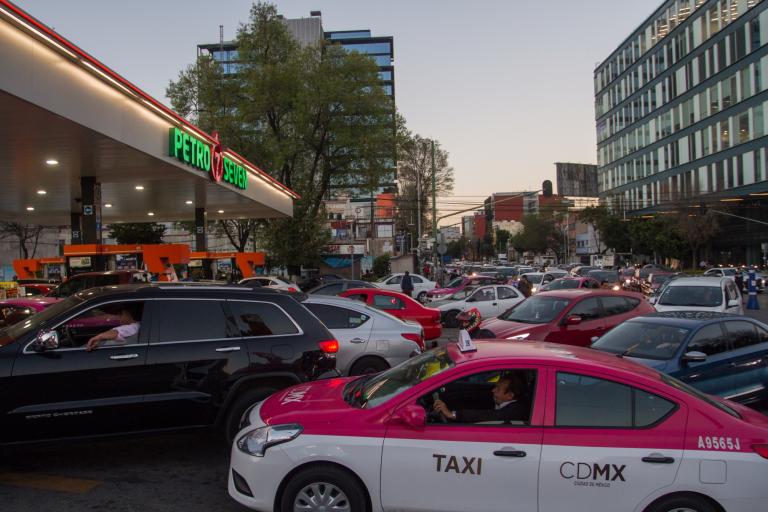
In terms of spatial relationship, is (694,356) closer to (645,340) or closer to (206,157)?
(645,340)

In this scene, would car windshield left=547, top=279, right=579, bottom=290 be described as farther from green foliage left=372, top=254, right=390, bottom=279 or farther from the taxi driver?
green foliage left=372, top=254, right=390, bottom=279

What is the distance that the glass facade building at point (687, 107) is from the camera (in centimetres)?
5209

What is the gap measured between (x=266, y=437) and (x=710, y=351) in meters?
5.99

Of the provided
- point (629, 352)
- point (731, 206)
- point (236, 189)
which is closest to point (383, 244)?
point (731, 206)

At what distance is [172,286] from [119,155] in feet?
38.0

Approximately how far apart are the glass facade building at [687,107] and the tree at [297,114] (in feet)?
117

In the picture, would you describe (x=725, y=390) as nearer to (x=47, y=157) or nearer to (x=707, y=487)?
(x=707, y=487)

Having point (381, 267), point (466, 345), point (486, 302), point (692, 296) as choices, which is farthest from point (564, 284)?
point (381, 267)

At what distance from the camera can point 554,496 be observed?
397 centimetres

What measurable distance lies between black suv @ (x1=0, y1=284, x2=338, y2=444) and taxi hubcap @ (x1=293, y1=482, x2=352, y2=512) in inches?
81.3

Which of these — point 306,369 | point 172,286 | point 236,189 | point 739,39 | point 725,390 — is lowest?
point 725,390

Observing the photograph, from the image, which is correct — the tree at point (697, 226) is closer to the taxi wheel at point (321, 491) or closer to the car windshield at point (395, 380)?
the car windshield at point (395, 380)

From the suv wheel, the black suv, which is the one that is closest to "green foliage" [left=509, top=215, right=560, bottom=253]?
the black suv

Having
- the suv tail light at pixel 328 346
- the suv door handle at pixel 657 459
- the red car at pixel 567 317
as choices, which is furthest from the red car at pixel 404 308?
the suv door handle at pixel 657 459
